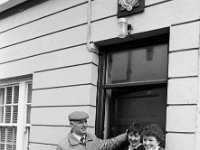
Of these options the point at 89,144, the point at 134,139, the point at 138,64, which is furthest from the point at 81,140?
the point at 138,64

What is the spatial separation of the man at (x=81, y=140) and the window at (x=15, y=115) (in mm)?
2373

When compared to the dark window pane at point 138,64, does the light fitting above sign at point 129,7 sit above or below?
above

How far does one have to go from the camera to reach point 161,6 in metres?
4.45

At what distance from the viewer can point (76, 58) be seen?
5547mm

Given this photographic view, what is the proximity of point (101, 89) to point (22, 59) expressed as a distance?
6.68 feet

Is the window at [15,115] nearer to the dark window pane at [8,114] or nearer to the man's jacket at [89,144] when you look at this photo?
the dark window pane at [8,114]

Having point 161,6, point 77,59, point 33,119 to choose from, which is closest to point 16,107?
point 33,119

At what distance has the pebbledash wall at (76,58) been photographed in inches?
159

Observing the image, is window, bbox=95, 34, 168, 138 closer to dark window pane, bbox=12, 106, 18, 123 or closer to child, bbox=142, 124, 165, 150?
child, bbox=142, 124, 165, 150

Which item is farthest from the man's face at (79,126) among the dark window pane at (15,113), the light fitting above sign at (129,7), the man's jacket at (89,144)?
the dark window pane at (15,113)

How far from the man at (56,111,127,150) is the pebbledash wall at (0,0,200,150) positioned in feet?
2.18

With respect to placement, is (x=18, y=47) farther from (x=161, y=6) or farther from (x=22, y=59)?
(x=161, y=6)

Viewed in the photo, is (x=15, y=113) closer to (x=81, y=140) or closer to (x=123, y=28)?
(x=81, y=140)

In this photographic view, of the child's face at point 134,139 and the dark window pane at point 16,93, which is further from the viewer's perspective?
the dark window pane at point 16,93
